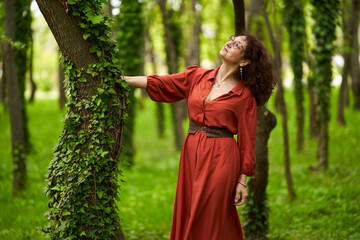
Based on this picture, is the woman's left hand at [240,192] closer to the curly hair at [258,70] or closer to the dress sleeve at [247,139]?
the dress sleeve at [247,139]

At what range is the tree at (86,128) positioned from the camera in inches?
124

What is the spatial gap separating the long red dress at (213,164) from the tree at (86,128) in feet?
1.45

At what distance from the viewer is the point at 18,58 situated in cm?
869

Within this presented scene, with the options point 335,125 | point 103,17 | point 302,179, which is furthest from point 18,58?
point 335,125

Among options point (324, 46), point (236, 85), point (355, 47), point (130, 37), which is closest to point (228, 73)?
point (236, 85)

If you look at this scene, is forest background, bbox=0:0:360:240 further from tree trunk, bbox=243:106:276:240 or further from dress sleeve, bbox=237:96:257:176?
dress sleeve, bbox=237:96:257:176

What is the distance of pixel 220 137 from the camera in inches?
131

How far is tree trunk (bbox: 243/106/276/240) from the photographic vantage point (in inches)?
184

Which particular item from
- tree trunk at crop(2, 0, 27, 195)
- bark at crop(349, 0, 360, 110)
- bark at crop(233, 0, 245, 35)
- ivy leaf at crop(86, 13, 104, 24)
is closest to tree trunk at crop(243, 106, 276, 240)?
bark at crop(233, 0, 245, 35)

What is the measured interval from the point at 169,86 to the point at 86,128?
83cm

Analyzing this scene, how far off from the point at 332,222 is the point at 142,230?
2.65 metres

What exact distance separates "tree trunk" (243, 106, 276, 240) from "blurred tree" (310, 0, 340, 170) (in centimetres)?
358

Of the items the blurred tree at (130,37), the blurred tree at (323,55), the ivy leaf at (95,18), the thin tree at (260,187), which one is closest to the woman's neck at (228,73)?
the ivy leaf at (95,18)

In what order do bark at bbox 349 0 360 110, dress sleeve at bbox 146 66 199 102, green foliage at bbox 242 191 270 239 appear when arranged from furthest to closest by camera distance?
bark at bbox 349 0 360 110
green foliage at bbox 242 191 270 239
dress sleeve at bbox 146 66 199 102
